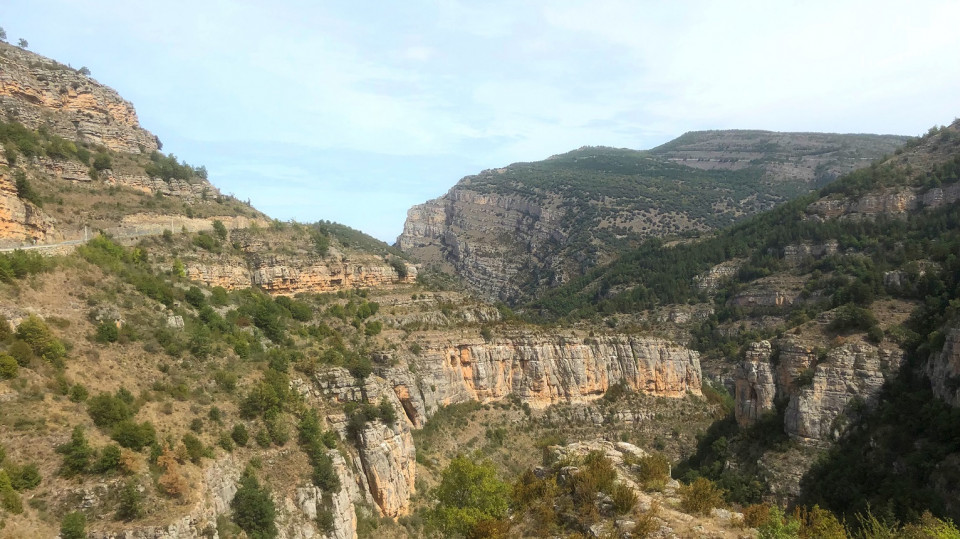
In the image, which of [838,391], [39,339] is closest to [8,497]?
[39,339]

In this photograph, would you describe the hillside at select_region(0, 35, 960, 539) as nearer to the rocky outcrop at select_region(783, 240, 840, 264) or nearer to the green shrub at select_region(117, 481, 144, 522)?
the green shrub at select_region(117, 481, 144, 522)

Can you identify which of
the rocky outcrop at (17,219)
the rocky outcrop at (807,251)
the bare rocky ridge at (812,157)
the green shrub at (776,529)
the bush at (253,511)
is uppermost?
the bare rocky ridge at (812,157)

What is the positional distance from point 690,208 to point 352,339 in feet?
393

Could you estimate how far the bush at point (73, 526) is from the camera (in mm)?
20797

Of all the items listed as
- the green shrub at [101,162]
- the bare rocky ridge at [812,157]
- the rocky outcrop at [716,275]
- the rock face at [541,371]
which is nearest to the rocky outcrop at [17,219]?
the green shrub at [101,162]

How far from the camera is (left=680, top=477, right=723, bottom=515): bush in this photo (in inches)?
681

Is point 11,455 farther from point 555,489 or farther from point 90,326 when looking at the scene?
point 555,489

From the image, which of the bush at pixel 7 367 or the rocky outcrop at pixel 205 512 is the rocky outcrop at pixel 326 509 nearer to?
the rocky outcrop at pixel 205 512

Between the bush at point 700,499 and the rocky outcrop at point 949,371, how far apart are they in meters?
17.3

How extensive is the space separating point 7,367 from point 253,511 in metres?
12.2

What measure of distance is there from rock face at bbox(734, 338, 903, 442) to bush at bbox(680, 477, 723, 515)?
1880 centimetres

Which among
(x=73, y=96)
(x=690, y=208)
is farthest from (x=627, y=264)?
(x=73, y=96)

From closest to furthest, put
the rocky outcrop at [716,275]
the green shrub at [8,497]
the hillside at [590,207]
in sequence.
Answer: the green shrub at [8,497]
the rocky outcrop at [716,275]
the hillside at [590,207]

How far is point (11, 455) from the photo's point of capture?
22.3 m
